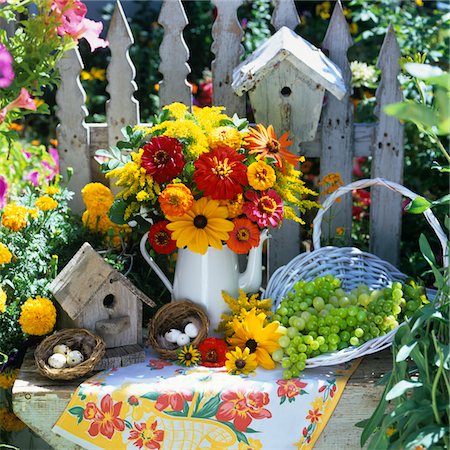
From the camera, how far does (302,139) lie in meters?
2.64

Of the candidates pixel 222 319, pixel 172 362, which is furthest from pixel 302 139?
pixel 172 362

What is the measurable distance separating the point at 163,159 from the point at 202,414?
27.7 inches

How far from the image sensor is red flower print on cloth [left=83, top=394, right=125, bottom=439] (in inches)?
84.4

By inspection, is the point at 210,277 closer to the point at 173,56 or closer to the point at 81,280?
the point at 81,280

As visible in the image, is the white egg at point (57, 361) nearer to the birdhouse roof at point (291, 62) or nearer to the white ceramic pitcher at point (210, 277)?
the white ceramic pitcher at point (210, 277)

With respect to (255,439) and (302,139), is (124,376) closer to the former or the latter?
(255,439)

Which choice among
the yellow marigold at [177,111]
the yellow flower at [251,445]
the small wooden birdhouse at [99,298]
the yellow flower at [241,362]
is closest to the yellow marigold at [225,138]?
the yellow marigold at [177,111]

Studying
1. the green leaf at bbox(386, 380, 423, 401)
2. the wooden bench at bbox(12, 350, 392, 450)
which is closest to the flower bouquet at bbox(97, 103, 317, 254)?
the wooden bench at bbox(12, 350, 392, 450)

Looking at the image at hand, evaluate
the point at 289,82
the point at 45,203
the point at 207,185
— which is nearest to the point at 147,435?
the point at 207,185

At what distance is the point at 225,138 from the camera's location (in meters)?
2.30

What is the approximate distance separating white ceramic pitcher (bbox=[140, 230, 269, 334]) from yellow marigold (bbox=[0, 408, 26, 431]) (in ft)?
2.07

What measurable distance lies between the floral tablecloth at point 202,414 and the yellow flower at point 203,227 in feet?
1.28

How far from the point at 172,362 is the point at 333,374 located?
457 mm

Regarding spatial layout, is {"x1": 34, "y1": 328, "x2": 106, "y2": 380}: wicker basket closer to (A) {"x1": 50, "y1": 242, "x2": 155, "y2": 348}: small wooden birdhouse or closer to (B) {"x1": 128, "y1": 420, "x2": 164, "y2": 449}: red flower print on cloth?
(A) {"x1": 50, "y1": 242, "x2": 155, "y2": 348}: small wooden birdhouse
